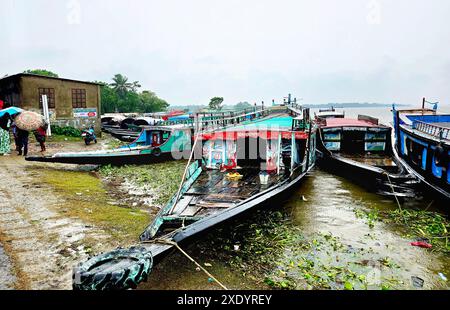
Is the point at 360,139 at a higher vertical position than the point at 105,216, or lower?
higher

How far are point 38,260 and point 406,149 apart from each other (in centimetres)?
1434

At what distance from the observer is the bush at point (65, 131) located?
→ 68.8 feet

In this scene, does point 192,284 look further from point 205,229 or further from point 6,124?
point 6,124

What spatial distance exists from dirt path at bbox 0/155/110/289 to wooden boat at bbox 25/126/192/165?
192 inches

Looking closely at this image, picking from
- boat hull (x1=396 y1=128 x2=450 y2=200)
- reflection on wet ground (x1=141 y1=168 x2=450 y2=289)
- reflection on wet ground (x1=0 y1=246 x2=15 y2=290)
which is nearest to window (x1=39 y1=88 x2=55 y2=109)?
reflection on wet ground (x1=0 y1=246 x2=15 y2=290)

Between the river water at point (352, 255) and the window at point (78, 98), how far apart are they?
18557mm

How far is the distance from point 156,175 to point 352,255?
30.2ft

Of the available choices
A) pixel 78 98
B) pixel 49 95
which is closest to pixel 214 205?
pixel 49 95

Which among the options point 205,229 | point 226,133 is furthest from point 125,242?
point 226,133

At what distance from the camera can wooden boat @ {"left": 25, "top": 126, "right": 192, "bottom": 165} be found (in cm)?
1381

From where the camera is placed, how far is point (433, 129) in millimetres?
10633

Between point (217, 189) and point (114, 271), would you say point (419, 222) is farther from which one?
point (114, 271)

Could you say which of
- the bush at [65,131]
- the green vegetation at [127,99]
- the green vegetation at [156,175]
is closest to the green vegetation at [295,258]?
the green vegetation at [156,175]
